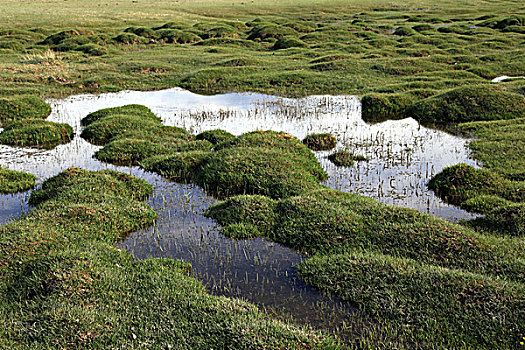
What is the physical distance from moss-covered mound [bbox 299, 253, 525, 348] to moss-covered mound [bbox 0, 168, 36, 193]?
12.8 meters

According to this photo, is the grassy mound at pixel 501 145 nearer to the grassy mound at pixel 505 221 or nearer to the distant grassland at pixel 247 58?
the grassy mound at pixel 505 221

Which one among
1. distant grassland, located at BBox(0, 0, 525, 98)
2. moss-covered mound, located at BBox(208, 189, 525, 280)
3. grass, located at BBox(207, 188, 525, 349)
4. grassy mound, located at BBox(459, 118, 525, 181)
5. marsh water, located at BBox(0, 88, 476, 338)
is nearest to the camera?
grass, located at BBox(207, 188, 525, 349)

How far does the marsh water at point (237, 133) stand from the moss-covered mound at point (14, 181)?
1.66 ft

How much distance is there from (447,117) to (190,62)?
114ft

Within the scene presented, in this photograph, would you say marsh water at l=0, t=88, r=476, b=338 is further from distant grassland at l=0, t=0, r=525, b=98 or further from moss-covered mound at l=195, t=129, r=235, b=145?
distant grassland at l=0, t=0, r=525, b=98

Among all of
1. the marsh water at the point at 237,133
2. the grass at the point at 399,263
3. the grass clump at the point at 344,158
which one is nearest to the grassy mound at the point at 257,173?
the marsh water at the point at 237,133

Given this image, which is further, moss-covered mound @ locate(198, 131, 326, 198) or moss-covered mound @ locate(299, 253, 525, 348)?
moss-covered mound @ locate(198, 131, 326, 198)

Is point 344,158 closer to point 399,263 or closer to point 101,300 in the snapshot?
point 399,263

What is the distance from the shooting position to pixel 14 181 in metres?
17.6

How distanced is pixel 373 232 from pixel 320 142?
11253 millimetres

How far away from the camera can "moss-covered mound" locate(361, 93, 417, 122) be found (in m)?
30.4

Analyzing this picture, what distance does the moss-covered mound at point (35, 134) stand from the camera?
23.7 meters

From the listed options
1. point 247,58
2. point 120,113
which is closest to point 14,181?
point 120,113

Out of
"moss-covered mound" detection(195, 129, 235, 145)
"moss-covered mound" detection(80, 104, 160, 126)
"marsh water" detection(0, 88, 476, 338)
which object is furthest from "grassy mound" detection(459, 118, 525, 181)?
"moss-covered mound" detection(80, 104, 160, 126)
